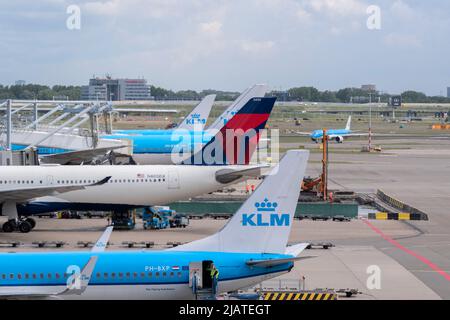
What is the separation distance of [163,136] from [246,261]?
5560 centimetres

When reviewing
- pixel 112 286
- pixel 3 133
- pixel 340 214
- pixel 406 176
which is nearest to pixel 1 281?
pixel 112 286

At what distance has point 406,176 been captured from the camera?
88.6m

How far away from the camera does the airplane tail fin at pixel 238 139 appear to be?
49.6m

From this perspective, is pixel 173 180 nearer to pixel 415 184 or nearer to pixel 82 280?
pixel 82 280

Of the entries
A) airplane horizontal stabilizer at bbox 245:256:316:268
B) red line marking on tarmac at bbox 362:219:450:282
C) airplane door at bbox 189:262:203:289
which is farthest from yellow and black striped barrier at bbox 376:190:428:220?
airplane door at bbox 189:262:203:289

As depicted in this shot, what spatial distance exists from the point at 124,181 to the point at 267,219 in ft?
78.2

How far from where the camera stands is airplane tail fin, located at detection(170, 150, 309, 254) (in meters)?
26.7

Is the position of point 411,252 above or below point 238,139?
below

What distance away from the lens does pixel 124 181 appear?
4969 cm

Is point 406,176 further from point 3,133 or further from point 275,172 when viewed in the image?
point 275,172

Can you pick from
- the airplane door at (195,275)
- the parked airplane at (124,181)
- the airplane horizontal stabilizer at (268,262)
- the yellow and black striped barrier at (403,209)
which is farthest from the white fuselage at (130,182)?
the airplane door at (195,275)

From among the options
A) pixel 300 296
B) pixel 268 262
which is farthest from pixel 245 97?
pixel 268 262

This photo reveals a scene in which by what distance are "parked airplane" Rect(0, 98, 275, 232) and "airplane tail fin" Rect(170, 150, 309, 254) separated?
21.8 meters

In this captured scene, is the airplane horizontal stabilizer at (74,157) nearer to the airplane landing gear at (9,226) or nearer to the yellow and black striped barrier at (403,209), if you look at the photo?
the airplane landing gear at (9,226)
